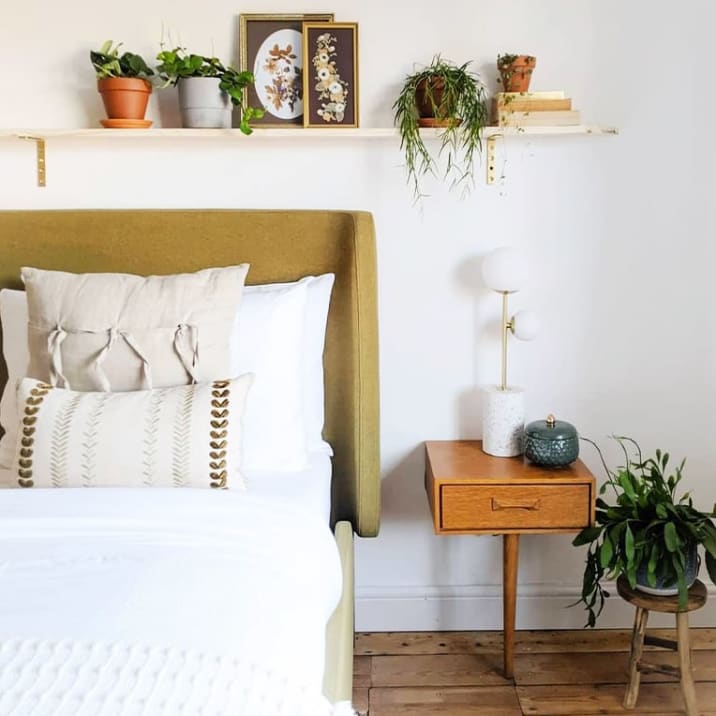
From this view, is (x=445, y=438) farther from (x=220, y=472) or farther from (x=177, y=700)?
(x=177, y=700)

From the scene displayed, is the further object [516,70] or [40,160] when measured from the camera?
[40,160]

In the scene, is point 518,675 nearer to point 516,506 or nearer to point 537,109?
point 516,506

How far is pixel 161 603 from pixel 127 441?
0.55 meters

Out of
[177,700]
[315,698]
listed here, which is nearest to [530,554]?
[315,698]

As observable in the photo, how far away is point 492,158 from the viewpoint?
240 centimetres

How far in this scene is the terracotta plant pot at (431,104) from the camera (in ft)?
7.44

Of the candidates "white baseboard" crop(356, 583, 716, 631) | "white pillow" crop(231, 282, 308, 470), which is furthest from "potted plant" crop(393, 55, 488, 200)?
"white baseboard" crop(356, 583, 716, 631)

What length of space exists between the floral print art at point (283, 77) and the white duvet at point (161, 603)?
116 cm

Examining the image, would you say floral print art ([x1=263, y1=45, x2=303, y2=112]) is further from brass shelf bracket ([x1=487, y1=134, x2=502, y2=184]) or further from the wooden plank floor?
the wooden plank floor

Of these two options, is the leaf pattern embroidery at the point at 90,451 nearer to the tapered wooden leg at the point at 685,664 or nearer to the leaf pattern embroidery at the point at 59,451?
the leaf pattern embroidery at the point at 59,451

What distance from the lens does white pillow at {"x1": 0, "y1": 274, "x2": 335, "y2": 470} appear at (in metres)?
2.04

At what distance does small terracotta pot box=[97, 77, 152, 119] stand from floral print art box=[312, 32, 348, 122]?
Answer: 1.51 feet

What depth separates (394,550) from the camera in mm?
2611

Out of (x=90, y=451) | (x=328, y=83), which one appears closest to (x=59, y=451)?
(x=90, y=451)
